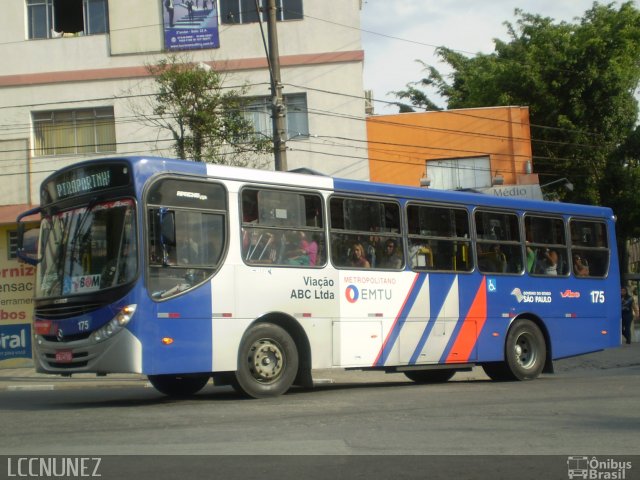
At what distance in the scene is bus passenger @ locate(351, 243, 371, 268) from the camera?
1308 cm

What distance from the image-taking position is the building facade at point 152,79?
28.3 metres

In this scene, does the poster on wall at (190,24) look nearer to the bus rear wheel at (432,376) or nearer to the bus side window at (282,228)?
the bus rear wheel at (432,376)

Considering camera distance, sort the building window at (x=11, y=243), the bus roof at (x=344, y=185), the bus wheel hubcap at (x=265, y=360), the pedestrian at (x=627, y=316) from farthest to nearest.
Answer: the pedestrian at (x=627, y=316), the building window at (x=11, y=243), the bus wheel hubcap at (x=265, y=360), the bus roof at (x=344, y=185)

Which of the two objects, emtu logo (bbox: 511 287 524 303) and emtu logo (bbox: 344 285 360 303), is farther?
emtu logo (bbox: 511 287 524 303)

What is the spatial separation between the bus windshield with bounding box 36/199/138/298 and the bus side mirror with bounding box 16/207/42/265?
0.31 metres

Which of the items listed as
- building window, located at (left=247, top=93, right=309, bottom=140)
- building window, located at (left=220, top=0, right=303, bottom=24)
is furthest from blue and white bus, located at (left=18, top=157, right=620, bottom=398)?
building window, located at (left=220, top=0, right=303, bottom=24)

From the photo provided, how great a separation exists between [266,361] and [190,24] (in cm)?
1917

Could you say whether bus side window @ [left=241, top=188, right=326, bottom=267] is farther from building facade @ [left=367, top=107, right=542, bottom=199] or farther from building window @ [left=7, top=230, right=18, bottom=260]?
building facade @ [left=367, top=107, right=542, bottom=199]

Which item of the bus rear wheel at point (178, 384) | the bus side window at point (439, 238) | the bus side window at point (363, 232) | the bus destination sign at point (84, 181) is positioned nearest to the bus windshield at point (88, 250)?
the bus destination sign at point (84, 181)

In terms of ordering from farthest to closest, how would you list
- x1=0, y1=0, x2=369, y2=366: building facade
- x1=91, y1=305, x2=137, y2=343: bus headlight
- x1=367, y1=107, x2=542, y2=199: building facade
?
x1=367, y1=107, x2=542, y2=199: building facade
x1=0, y1=0, x2=369, y2=366: building facade
x1=91, y1=305, x2=137, y2=343: bus headlight

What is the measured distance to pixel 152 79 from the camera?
2831 cm

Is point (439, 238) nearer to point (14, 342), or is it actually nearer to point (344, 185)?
point (344, 185)

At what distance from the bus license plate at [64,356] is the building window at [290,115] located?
57.6 ft
